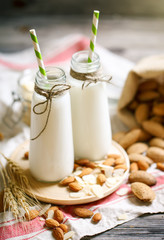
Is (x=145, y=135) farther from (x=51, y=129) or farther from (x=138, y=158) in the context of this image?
(x=51, y=129)

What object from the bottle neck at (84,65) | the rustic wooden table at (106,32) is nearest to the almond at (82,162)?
the bottle neck at (84,65)

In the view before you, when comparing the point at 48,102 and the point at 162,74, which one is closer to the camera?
the point at 48,102

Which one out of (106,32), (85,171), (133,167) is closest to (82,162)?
(85,171)

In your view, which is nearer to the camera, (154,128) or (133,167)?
(133,167)

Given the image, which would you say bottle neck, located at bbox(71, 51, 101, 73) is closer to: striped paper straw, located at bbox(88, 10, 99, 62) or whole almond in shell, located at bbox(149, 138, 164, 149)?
striped paper straw, located at bbox(88, 10, 99, 62)

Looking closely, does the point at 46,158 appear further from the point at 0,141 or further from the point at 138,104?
the point at 138,104

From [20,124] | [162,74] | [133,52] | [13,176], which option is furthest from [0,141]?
[133,52]

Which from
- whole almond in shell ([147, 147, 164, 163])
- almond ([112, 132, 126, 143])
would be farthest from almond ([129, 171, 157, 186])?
almond ([112, 132, 126, 143])
